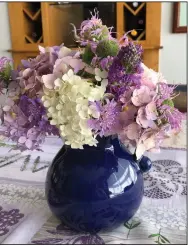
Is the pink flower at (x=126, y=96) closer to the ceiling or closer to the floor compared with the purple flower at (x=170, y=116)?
closer to the ceiling

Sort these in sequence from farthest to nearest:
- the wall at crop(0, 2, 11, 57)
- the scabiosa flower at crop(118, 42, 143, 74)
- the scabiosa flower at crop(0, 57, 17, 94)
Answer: the wall at crop(0, 2, 11, 57) < the scabiosa flower at crop(0, 57, 17, 94) < the scabiosa flower at crop(118, 42, 143, 74)

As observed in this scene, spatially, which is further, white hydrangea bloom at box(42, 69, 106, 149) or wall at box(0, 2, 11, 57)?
wall at box(0, 2, 11, 57)

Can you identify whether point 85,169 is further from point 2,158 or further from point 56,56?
point 2,158

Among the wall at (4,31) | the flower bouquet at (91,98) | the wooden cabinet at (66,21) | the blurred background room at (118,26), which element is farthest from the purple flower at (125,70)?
the wall at (4,31)

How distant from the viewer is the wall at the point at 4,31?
7.84ft

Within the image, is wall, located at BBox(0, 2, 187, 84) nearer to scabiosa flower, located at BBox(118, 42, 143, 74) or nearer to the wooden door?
the wooden door

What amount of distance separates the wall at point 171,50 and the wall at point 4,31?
1.23m

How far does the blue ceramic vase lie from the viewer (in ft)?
1.71

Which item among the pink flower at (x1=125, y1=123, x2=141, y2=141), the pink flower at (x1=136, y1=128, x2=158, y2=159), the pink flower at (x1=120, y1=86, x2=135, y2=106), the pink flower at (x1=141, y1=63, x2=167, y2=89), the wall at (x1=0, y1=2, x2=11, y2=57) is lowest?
the pink flower at (x1=136, y1=128, x2=158, y2=159)

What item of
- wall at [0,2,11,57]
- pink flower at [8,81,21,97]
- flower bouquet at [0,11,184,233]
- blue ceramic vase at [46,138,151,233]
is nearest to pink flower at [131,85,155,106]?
flower bouquet at [0,11,184,233]

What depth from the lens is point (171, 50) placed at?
2.26m

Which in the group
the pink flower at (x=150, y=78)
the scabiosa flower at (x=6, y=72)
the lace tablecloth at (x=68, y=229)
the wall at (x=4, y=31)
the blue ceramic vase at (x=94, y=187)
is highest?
the wall at (x=4, y=31)

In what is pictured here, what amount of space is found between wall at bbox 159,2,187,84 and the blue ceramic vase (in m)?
1.75

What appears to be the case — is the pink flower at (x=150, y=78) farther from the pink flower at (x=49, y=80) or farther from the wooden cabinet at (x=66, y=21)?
the wooden cabinet at (x=66, y=21)
